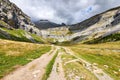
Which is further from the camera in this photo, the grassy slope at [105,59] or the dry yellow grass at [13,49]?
the dry yellow grass at [13,49]

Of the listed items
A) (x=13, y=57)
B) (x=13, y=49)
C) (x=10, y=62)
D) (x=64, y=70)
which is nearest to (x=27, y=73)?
(x=64, y=70)

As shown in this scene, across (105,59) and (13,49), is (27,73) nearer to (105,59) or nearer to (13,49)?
(13,49)

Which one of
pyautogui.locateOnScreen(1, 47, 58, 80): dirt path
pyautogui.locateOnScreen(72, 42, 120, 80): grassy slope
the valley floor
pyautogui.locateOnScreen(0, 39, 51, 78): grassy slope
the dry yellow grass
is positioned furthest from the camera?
the dry yellow grass

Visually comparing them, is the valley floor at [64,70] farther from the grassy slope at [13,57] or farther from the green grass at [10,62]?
the grassy slope at [13,57]

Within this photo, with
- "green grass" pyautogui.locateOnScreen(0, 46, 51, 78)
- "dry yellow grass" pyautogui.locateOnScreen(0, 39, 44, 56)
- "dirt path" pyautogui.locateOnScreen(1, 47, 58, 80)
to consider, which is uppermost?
"dry yellow grass" pyautogui.locateOnScreen(0, 39, 44, 56)

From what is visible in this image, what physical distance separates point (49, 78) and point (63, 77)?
226cm

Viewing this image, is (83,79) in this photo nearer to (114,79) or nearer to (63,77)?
(63,77)

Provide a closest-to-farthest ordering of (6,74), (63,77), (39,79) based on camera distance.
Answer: (39,79) < (63,77) < (6,74)

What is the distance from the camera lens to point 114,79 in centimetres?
2969

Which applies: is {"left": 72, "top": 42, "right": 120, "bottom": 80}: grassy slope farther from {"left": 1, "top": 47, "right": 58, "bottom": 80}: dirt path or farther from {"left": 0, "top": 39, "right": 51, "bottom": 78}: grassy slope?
{"left": 0, "top": 39, "right": 51, "bottom": 78}: grassy slope

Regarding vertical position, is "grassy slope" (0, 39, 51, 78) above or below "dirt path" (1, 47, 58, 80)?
above

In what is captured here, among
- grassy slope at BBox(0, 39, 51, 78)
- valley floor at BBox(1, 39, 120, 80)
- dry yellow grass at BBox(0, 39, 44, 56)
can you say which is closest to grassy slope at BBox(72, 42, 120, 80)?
valley floor at BBox(1, 39, 120, 80)

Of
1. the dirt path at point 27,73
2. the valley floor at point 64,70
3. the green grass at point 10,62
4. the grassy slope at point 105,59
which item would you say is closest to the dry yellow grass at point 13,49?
the green grass at point 10,62

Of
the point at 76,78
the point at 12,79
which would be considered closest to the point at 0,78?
the point at 12,79
